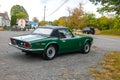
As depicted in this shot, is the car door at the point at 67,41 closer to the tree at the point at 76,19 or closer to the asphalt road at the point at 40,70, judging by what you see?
the asphalt road at the point at 40,70

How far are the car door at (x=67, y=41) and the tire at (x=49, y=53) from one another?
0.44 m

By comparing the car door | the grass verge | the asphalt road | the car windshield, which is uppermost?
the car windshield

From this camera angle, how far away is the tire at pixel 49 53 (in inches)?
369

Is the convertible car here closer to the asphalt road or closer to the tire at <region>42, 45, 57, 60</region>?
the tire at <region>42, 45, 57, 60</region>

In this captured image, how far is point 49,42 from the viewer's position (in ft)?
30.8

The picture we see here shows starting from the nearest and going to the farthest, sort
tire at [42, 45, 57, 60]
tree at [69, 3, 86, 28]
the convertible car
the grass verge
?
the grass verge
the convertible car
tire at [42, 45, 57, 60]
tree at [69, 3, 86, 28]

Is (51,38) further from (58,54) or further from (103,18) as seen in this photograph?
(103,18)

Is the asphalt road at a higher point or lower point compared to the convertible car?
lower

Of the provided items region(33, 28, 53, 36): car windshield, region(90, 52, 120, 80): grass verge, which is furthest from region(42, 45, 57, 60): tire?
region(90, 52, 120, 80): grass verge

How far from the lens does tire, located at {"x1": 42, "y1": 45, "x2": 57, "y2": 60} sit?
30.7 ft

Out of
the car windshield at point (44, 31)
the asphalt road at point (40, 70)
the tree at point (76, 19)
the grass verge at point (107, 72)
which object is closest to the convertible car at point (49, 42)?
the car windshield at point (44, 31)

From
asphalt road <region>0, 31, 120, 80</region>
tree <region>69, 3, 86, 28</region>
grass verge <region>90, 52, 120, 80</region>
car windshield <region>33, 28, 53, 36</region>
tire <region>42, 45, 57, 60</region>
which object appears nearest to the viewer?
asphalt road <region>0, 31, 120, 80</region>

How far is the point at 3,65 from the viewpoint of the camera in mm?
7910

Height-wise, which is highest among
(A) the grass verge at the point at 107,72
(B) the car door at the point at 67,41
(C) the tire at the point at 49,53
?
(B) the car door at the point at 67,41
